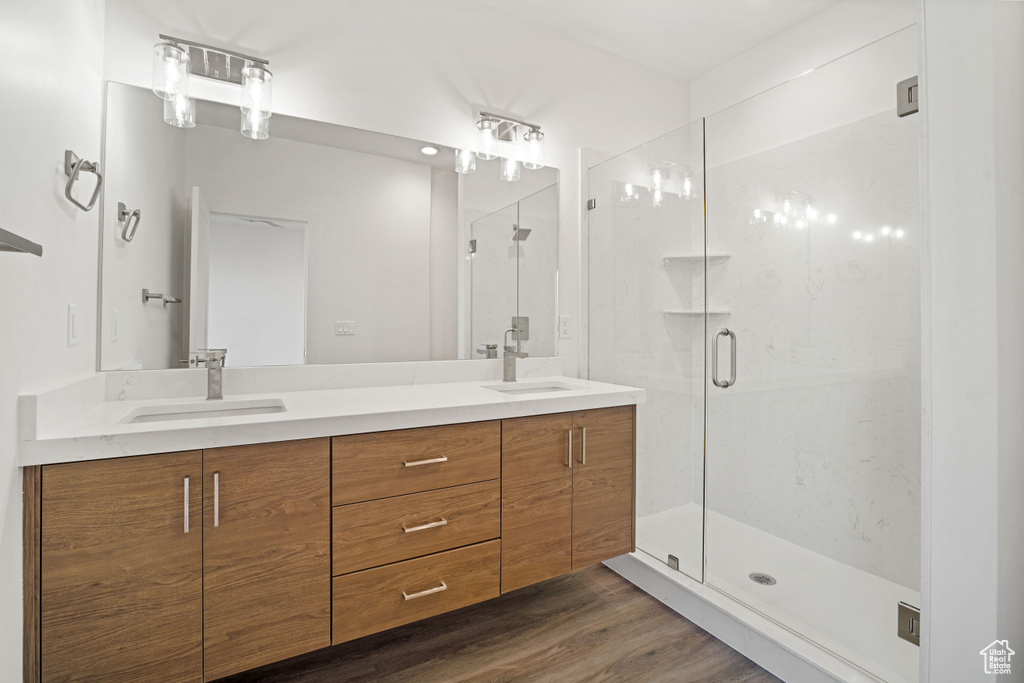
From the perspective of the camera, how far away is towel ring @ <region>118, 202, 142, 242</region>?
162cm

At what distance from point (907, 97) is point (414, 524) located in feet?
6.80

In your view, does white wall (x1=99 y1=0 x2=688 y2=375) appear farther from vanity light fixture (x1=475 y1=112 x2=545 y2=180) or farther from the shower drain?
the shower drain

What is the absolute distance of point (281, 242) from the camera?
1874 mm

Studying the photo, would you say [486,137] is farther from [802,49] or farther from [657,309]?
[802,49]

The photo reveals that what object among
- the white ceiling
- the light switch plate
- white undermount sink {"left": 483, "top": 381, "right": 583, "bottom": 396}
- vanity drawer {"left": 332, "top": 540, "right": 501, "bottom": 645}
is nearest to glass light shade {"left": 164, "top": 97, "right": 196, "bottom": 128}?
the white ceiling

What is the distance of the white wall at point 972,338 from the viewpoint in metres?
1.05

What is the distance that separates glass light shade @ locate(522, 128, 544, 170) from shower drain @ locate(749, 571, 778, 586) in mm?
2053

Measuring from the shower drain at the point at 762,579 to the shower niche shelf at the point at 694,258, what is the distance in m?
1.31

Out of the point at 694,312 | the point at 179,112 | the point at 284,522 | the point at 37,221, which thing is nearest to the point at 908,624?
the point at 694,312

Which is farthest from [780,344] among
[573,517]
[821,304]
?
[573,517]

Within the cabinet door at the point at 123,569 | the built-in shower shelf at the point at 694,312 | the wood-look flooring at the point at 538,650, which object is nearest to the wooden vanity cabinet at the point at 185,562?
the cabinet door at the point at 123,569

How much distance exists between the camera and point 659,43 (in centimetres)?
262

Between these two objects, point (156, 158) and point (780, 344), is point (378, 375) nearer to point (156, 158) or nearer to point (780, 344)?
point (156, 158)

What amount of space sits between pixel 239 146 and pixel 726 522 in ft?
8.17
